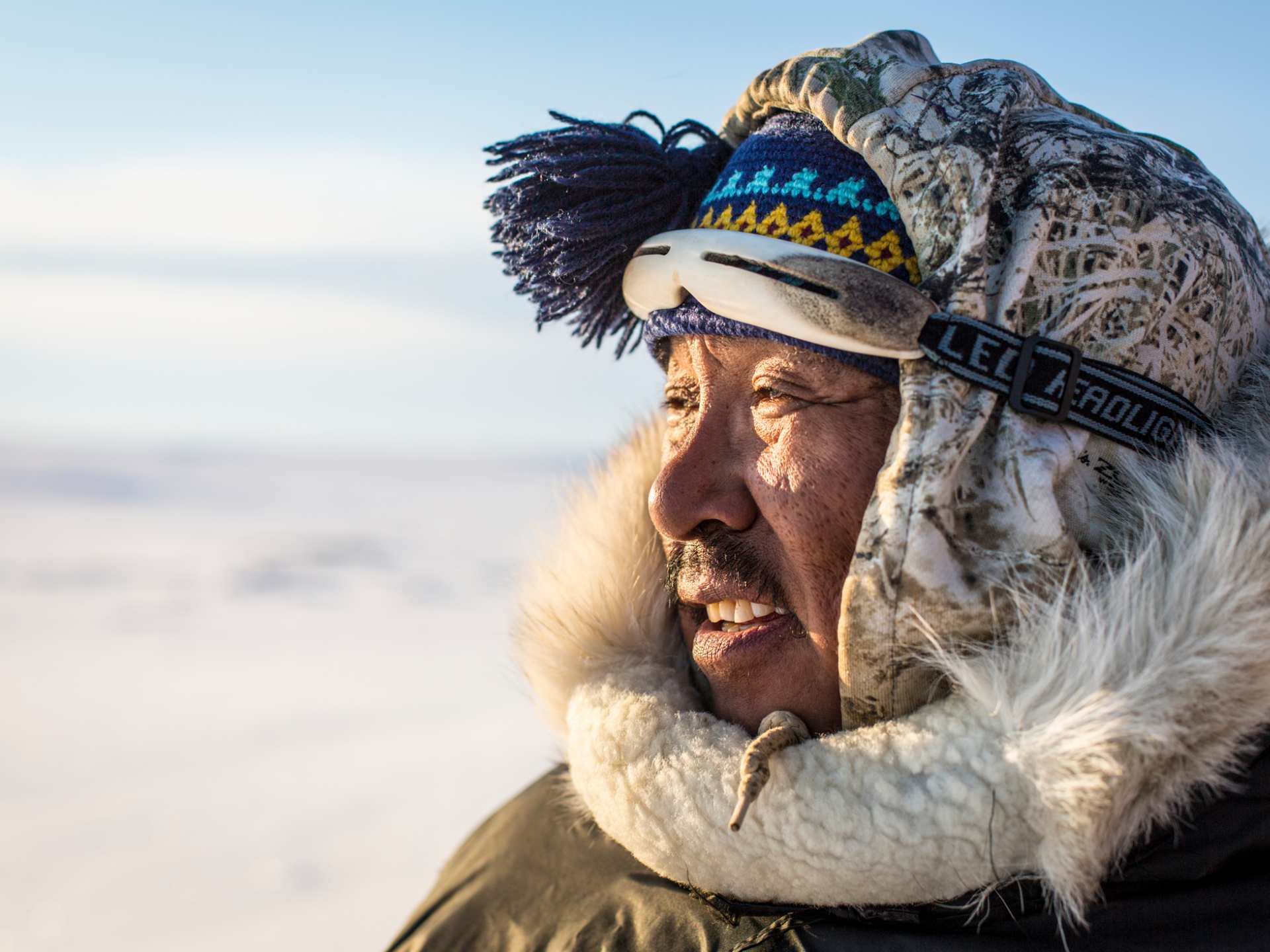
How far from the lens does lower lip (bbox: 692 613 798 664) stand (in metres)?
1.51

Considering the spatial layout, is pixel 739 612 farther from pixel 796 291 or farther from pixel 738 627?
pixel 796 291

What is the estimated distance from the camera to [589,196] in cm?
177

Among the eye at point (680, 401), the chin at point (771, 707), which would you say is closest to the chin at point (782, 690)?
the chin at point (771, 707)

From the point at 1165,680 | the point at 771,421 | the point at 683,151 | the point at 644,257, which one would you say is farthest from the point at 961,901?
the point at 683,151

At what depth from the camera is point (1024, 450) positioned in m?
1.32

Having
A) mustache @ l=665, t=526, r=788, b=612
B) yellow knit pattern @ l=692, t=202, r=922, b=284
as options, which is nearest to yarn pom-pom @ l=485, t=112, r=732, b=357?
yellow knit pattern @ l=692, t=202, r=922, b=284

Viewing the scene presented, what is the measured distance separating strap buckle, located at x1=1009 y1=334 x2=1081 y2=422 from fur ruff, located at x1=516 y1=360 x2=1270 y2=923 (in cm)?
12

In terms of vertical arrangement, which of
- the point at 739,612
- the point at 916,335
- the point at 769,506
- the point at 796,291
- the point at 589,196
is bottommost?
the point at 739,612

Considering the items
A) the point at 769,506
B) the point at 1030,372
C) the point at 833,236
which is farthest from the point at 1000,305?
the point at 769,506

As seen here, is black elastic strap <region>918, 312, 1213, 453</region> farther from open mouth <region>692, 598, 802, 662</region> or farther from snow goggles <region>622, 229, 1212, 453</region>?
open mouth <region>692, 598, 802, 662</region>

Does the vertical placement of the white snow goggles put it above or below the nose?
above

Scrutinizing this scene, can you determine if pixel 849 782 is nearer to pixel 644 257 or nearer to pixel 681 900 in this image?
pixel 681 900

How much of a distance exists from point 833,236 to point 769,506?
1.14 ft

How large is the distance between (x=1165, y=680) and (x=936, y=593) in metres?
0.24
